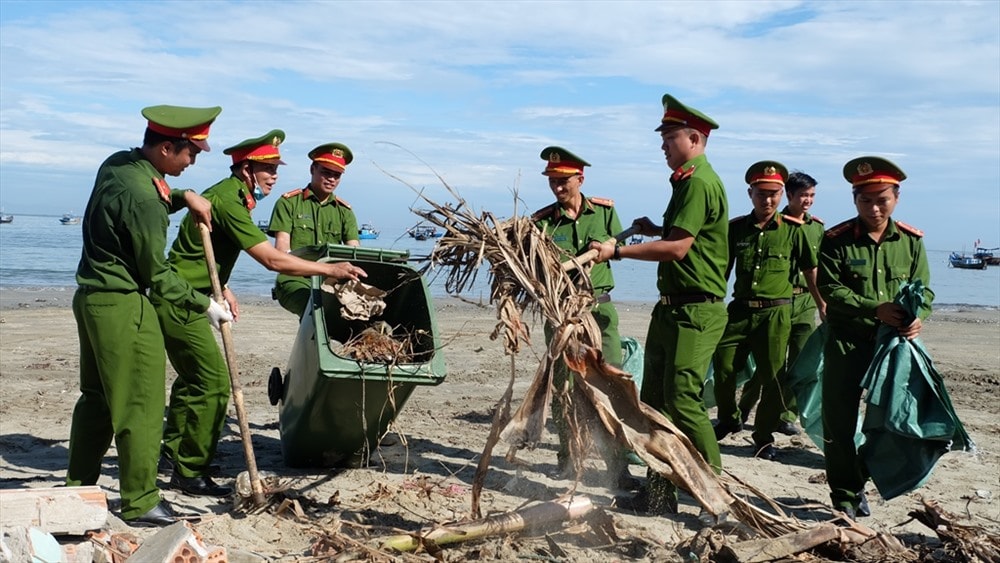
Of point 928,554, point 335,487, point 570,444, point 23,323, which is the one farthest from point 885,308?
point 23,323

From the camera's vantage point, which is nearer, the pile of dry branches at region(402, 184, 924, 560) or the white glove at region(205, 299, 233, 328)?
the pile of dry branches at region(402, 184, 924, 560)

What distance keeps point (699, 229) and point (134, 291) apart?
289 cm

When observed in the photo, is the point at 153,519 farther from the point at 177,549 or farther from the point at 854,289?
the point at 854,289

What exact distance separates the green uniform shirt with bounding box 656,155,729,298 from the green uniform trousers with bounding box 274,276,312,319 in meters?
2.35

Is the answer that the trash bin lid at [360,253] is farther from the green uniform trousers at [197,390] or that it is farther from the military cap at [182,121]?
the military cap at [182,121]

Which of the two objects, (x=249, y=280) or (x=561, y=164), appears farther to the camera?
(x=249, y=280)

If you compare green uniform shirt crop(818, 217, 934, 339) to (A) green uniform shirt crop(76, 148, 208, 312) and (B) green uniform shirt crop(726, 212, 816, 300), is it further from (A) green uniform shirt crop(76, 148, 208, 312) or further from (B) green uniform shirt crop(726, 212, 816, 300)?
(A) green uniform shirt crop(76, 148, 208, 312)

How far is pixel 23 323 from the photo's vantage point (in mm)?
14258

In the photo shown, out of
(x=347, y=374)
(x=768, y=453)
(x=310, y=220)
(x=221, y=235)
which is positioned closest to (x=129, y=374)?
(x=347, y=374)

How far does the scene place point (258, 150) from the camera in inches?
236

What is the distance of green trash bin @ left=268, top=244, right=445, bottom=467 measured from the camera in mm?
5449

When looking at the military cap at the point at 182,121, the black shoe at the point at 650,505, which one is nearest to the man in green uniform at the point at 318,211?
the military cap at the point at 182,121

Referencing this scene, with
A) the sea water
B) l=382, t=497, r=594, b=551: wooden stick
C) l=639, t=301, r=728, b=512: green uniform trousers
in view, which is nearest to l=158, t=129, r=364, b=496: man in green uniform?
l=382, t=497, r=594, b=551: wooden stick

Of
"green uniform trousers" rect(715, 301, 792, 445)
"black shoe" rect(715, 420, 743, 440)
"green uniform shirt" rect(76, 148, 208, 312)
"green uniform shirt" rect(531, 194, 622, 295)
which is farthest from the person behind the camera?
"black shoe" rect(715, 420, 743, 440)
